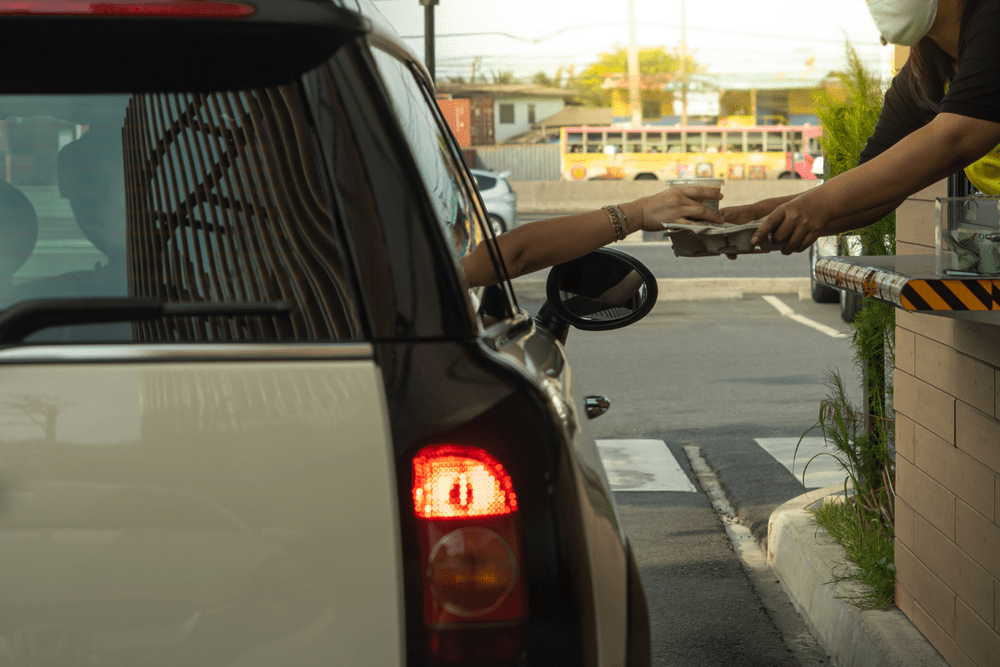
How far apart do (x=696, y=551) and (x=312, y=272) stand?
4.16 meters

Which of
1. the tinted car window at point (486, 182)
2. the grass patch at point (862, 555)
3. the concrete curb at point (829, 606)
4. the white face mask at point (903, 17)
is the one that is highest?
the tinted car window at point (486, 182)

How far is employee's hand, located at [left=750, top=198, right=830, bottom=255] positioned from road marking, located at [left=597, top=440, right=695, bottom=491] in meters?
3.83

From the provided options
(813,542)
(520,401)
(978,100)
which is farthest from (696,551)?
(520,401)

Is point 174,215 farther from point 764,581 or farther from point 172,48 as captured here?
point 764,581

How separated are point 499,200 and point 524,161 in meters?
24.8

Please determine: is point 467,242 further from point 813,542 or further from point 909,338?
point 813,542

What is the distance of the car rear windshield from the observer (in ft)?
4.89

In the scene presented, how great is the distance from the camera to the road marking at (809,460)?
20.8ft

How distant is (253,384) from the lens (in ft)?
4.62

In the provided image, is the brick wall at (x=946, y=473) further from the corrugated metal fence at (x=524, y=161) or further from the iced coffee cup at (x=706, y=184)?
the corrugated metal fence at (x=524, y=161)

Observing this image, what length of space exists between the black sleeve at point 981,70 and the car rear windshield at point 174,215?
1.66m

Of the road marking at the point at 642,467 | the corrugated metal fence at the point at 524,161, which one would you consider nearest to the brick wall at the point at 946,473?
the road marking at the point at 642,467

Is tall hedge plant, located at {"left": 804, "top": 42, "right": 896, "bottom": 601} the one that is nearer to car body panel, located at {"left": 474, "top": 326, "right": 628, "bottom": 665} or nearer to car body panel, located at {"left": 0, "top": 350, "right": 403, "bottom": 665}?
car body panel, located at {"left": 474, "top": 326, "right": 628, "bottom": 665}

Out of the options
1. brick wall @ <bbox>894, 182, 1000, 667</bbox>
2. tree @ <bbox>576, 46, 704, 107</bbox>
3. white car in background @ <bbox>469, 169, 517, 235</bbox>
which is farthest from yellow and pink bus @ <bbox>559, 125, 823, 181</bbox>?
brick wall @ <bbox>894, 182, 1000, 667</bbox>
